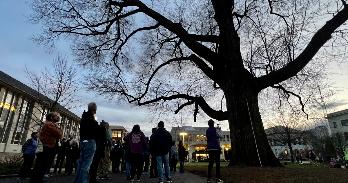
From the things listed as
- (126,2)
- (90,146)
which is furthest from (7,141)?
(90,146)

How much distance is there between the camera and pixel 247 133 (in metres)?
12.9

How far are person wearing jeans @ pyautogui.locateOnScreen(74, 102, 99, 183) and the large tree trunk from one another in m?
7.69

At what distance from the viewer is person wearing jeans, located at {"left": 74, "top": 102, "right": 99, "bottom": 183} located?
6422 mm

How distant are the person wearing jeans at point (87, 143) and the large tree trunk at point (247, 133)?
7694mm

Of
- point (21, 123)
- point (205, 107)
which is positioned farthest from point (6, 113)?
point (205, 107)

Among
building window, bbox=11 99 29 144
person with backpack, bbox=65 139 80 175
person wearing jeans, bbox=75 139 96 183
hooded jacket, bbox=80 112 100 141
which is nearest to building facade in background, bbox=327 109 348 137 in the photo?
building window, bbox=11 99 29 144

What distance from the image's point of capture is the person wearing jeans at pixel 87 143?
6.42 meters

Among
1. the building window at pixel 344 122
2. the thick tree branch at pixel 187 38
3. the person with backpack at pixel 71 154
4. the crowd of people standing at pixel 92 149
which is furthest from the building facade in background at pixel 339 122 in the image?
the crowd of people standing at pixel 92 149

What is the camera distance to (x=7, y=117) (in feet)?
87.5

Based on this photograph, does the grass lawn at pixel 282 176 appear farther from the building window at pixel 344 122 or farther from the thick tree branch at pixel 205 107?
the building window at pixel 344 122

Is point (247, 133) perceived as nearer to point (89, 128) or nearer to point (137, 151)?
point (137, 151)

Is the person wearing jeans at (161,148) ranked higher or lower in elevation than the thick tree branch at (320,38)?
lower

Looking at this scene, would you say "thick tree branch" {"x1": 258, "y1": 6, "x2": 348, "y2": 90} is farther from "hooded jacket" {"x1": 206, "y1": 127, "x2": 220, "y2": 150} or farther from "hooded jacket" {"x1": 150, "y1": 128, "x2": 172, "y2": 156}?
"hooded jacket" {"x1": 150, "y1": 128, "x2": 172, "y2": 156}

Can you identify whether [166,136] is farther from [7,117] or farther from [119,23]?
[7,117]
